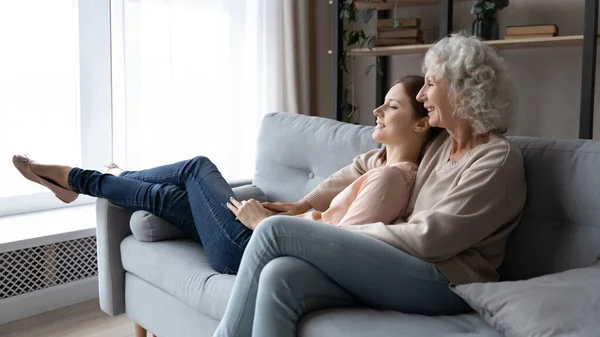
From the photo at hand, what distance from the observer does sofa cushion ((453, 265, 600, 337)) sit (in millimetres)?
1247

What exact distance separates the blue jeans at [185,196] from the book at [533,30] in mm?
1509

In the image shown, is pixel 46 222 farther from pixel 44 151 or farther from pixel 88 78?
pixel 88 78

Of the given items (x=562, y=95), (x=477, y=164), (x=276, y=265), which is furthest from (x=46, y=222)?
(x=562, y=95)

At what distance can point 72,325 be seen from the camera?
8.71ft

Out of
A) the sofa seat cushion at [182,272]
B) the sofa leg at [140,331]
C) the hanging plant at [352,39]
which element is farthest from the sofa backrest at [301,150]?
the hanging plant at [352,39]

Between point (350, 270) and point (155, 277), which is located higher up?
point (350, 270)

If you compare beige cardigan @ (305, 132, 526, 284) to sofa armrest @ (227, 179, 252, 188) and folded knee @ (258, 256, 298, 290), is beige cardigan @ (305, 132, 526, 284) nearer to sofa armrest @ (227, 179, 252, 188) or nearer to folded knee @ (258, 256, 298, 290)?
folded knee @ (258, 256, 298, 290)

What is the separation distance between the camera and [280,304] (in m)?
1.48

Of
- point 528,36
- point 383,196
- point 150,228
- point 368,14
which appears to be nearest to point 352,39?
point 368,14

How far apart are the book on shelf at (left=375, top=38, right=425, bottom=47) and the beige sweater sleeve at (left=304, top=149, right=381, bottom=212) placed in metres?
1.38

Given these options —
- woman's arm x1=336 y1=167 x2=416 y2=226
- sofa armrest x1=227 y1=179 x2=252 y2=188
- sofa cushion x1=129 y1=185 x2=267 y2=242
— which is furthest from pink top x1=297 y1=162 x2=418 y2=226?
sofa armrest x1=227 y1=179 x2=252 y2=188

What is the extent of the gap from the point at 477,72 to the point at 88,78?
2.12 metres

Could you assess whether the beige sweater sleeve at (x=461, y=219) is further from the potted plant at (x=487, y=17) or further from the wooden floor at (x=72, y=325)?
Answer: the potted plant at (x=487, y=17)

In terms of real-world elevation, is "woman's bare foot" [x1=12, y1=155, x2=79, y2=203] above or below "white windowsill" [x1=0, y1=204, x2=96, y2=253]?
above
